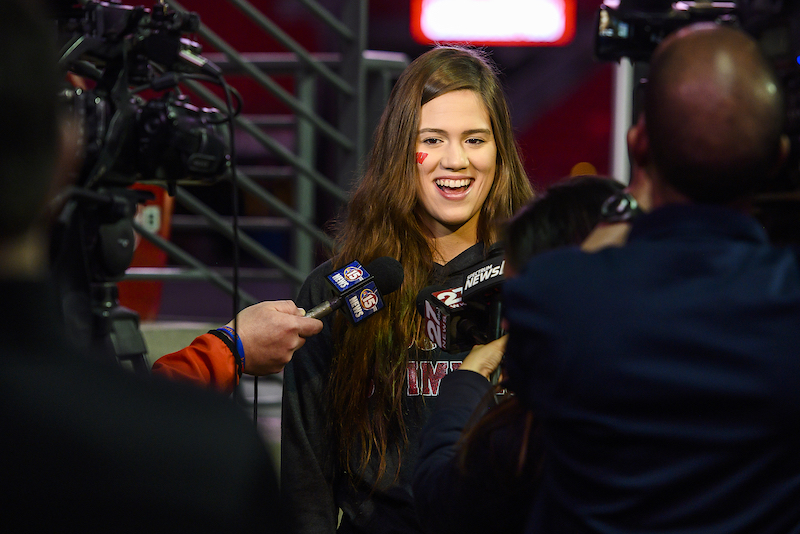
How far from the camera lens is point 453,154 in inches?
66.4

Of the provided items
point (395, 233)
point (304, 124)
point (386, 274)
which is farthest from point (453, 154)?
point (304, 124)

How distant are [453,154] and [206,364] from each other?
656 mm

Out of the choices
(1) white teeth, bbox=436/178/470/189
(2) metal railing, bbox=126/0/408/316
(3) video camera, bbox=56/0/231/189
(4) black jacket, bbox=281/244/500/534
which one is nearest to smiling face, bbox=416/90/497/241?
(1) white teeth, bbox=436/178/470/189

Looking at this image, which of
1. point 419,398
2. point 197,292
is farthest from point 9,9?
point 197,292

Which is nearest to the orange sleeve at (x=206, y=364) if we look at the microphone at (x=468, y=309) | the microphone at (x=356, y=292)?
the microphone at (x=356, y=292)

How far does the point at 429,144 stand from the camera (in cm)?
172

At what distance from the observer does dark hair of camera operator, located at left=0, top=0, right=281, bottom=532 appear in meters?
0.50

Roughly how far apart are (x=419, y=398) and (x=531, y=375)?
2.28 ft

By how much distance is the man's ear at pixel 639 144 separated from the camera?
3.06 ft

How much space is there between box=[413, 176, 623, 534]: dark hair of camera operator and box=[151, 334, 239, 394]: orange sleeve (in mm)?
493

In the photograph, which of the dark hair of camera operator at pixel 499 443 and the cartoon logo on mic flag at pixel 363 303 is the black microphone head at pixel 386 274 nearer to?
the cartoon logo on mic flag at pixel 363 303

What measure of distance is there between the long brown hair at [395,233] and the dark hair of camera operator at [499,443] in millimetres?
469

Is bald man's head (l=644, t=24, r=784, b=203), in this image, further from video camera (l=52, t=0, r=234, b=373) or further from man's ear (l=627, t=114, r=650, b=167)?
video camera (l=52, t=0, r=234, b=373)

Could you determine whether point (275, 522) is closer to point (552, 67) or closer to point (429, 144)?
point (429, 144)
